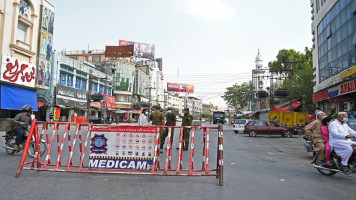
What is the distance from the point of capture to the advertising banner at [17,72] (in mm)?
21125

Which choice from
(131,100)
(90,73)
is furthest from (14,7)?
(131,100)

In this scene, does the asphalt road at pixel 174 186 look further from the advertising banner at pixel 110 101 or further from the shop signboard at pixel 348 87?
the advertising banner at pixel 110 101

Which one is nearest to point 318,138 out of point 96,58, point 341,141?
point 341,141

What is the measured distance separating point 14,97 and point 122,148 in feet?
67.6

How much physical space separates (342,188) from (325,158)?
4.55 ft

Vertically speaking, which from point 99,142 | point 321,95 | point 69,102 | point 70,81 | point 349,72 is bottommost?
point 99,142

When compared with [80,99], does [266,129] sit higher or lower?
lower

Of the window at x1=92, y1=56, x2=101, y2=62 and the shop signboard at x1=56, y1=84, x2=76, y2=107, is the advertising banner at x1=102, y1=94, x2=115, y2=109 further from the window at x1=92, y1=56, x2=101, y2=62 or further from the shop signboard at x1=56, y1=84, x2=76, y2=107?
the window at x1=92, y1=56, x2=101, y2=62

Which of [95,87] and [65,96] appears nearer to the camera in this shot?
[65,96]

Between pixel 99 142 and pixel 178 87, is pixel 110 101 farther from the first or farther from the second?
pixel 99 142

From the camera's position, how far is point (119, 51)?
6175 cm

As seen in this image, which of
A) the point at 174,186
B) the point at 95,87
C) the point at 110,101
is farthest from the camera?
the point at 110,101

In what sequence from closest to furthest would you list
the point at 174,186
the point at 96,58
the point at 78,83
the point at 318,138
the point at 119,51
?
1. the point at 174,186
2. the point at 318,138
3. the point at 78,83
4. the point at 119,51
5. the point at 96,58

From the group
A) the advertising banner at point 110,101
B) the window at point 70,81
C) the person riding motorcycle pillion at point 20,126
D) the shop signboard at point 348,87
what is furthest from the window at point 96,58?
Answer: the person riding motorcycle pillion at point 20,126
